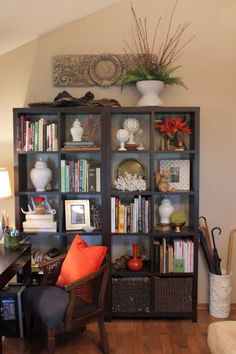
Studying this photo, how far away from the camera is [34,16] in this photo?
2.79m

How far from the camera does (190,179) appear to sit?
3.12m

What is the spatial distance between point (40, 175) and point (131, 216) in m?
0.87

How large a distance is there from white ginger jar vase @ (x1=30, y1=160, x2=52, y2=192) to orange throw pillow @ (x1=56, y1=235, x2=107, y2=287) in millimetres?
666

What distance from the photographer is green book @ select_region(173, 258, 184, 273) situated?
305 cm

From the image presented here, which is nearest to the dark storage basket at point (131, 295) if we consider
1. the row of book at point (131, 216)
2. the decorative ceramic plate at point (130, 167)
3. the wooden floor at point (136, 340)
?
the wooden floor at point (136, 340)

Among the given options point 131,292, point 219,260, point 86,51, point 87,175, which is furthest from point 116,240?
point 86,51

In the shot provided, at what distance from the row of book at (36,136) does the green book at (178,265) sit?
143cm

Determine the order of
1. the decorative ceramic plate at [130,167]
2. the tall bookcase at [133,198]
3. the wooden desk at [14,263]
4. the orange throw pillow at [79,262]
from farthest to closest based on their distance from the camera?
the decorative ceramic plate at [130,167]
the tall bookcase at [133,198]
the orange throw pillow at [79,262]
the wooden desk at [14,263]

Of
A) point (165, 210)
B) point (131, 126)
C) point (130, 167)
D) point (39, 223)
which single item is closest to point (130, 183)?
point (130, 167)

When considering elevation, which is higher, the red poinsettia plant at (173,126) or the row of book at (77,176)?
the red poinsettia plant at (173,126)

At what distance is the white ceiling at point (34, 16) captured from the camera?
8.46 feet

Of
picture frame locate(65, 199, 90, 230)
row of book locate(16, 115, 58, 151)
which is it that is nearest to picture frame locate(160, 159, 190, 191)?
picture frame locate(65, 199, 90, 230)

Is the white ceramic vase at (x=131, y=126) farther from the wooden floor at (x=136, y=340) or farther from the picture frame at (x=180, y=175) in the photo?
the wooden floor at (x=136, y=340)

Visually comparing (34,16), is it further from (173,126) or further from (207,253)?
(207,253)
